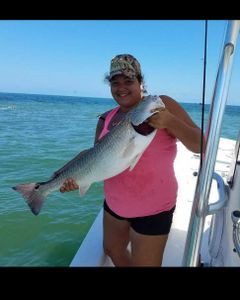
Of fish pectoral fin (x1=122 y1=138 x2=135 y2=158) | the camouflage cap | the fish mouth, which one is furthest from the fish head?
the camouflage cap

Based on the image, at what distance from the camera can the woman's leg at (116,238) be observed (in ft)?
8.60

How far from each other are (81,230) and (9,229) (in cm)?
111

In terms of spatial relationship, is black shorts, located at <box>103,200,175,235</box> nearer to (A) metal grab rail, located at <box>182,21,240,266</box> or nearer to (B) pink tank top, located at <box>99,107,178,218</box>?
(B) pink tank top, located at <box>99,107,178,218</box>

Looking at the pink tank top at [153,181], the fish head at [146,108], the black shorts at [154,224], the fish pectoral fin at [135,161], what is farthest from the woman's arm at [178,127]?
the black shorts at [154,224]

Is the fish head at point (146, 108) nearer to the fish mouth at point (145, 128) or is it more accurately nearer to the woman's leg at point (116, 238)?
the fish mouth at point (145, 128)

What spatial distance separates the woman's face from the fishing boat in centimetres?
78

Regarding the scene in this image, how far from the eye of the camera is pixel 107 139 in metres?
2.52

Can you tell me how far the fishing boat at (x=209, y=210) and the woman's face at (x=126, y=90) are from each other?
2.54ft

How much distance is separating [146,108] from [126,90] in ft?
1.15

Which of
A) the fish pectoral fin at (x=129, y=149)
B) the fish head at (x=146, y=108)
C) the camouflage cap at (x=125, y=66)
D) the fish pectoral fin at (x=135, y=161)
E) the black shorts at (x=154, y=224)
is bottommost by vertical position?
the black shorts at (x=154, y=224)

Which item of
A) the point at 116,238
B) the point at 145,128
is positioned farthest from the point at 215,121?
the point at 116,238

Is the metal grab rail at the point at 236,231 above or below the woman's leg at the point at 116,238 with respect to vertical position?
above

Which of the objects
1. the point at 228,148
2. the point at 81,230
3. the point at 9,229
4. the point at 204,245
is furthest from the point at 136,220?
the point at 228,148
